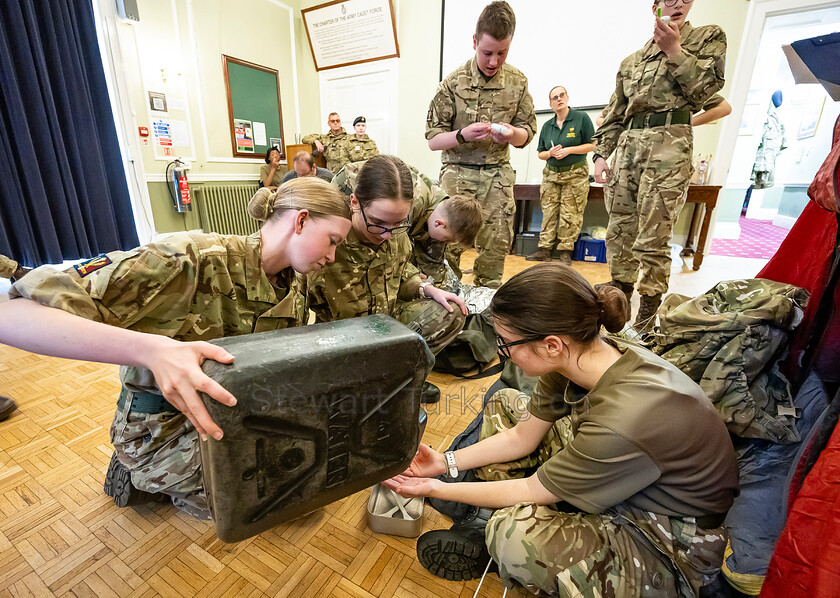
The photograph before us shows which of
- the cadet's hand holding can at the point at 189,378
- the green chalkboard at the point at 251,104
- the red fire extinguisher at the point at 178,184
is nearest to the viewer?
the cadet's hand holding can at the point at 189,378

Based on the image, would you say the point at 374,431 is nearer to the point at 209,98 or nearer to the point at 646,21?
the point at 646,21

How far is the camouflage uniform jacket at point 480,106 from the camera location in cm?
218

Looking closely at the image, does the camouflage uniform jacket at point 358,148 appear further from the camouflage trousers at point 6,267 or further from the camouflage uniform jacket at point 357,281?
the camouflage uniform jacket at point 357,281

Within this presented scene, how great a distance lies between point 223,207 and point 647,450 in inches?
191

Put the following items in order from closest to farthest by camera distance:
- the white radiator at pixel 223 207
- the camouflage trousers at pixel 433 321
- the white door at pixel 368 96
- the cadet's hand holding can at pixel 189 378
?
the cadet's hand holding can at pixel 189 378 → the camouflage trousers at pixel 433 321 → the white radiator at pixel 223 207 → the white door at pixel 368 96

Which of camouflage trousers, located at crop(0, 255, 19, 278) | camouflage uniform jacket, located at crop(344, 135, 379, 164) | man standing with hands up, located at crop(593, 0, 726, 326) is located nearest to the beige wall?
camouflage uniform jacket, located at crop(344, 135, 379, 164)

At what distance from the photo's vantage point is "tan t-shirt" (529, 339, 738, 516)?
686 millimetres

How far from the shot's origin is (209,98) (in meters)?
4.27

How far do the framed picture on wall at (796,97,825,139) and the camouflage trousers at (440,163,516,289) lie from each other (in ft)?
21.6

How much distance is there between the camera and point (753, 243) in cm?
493

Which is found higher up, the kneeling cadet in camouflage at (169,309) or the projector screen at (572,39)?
the projector screen at (572,39)

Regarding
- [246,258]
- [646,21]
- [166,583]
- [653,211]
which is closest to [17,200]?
[246,258]

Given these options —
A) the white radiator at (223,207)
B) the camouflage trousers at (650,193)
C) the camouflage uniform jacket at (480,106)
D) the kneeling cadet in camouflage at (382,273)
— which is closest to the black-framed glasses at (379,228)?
the kneeling cadet in camouflage at (382,273)

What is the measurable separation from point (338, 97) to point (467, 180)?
3.81 m
